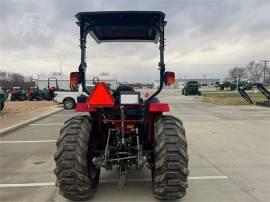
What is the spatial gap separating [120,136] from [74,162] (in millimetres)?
882

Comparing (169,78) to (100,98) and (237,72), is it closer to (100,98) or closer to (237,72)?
(100,98)

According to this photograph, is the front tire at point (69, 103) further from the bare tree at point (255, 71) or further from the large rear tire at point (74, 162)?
the bare tree at point (255, 71)

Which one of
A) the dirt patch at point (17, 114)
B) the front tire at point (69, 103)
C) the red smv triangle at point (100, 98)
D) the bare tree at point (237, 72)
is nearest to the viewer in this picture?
the red smv triangle at point (100, 98)

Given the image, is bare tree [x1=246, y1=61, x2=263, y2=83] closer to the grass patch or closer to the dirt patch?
the grass patch

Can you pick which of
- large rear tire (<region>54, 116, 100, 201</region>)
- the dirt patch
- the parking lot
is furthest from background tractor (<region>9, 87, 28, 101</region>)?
large rear tire (<region>54, 116, 100, 201</region>)

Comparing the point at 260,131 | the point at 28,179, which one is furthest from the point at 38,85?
the point at 28,179

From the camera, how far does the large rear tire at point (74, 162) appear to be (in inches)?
176

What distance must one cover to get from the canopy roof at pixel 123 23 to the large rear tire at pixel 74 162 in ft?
5.04

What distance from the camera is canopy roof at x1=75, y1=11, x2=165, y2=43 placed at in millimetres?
4824

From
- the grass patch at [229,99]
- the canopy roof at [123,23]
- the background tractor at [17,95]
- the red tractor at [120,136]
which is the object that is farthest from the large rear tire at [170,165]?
the background tractor at [17,95]

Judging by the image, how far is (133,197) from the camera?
4.99 meters

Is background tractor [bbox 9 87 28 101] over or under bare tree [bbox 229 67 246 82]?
under

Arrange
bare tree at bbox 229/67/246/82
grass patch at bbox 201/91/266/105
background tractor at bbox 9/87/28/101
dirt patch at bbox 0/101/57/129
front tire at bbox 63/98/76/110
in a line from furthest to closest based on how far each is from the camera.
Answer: bare tree at bbox 229/67/246/82 → background tractor at bbox 9/87/28/101 → grass patch at bbox 201/91/266/105 → front tire at bbox 63/98/76/110 → dirt patch at bbox 0/101/57/129

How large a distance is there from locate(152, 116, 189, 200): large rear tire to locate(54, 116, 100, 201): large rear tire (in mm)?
969
